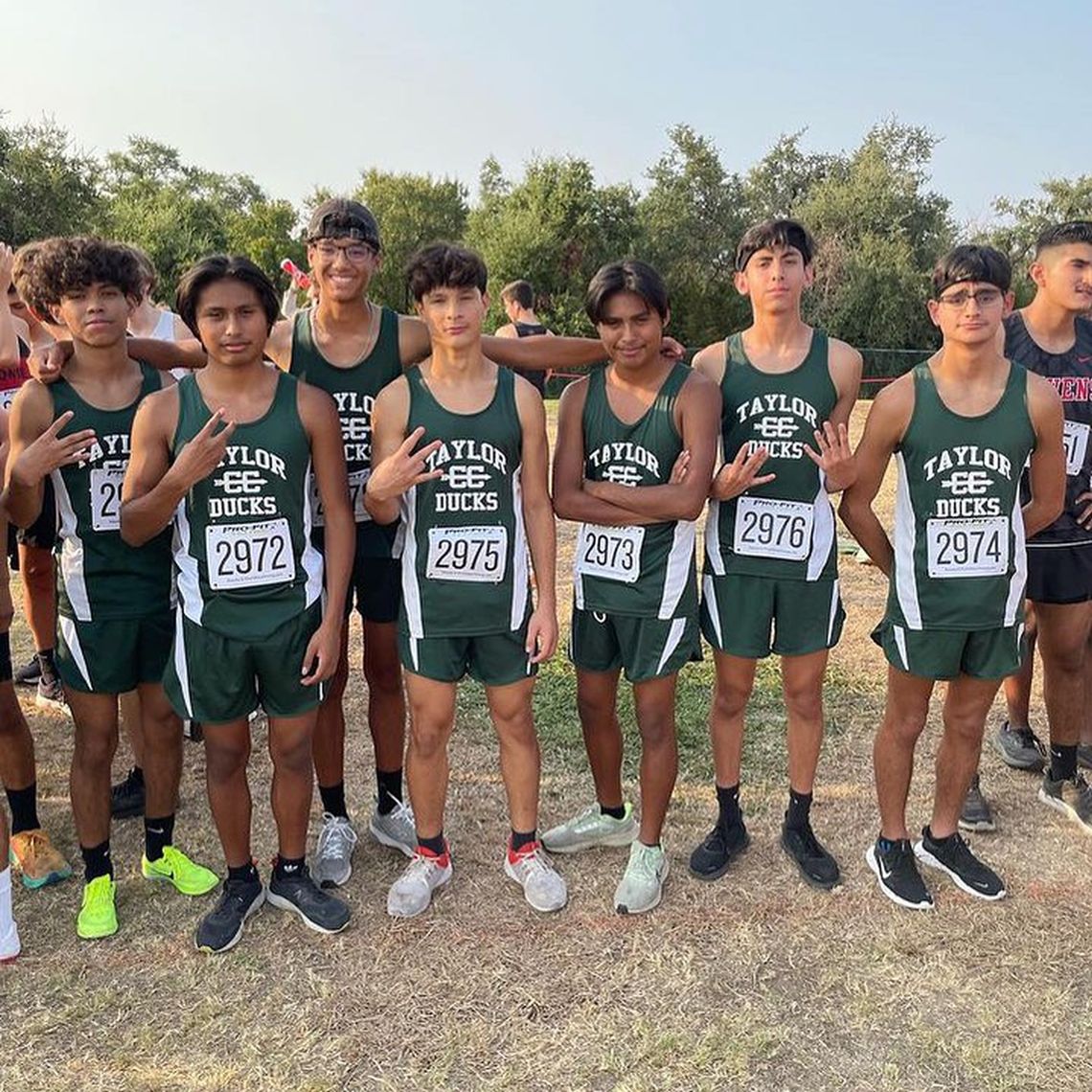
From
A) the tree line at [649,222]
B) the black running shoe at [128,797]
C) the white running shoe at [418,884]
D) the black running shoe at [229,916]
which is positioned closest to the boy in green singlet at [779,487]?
the white running shoe at [418,884]

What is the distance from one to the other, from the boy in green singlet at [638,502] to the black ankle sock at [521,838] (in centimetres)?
37

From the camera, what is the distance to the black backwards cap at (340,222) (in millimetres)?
3141

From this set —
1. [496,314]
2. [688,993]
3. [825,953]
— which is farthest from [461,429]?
[496,314]

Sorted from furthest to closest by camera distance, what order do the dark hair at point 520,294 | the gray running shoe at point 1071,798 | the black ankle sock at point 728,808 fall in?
→ the dark hair at point 520,294 → the gray running shoe at point 1071,798 → the black ankle sock at point 728,808

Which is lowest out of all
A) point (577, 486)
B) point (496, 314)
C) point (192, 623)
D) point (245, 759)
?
point (245, 759)

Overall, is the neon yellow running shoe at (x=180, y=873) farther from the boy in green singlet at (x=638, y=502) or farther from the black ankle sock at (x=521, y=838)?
the boy in green singlet at (x=638, y=502)

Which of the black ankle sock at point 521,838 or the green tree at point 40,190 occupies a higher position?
the green tree at point 40,190

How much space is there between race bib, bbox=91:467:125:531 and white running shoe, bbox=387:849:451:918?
60.9 inches

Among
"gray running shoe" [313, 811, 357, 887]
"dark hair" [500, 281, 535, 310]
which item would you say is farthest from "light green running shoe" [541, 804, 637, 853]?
"dark hair" [500, 281, 535, 310]

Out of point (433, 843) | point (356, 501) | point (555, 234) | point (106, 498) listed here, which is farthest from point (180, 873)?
point (555, 234)

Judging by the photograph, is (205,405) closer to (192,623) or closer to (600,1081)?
(192,623)

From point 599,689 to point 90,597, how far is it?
1.75m

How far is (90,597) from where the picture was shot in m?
3.04

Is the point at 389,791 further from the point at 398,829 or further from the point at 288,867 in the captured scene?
the point at 288,867
